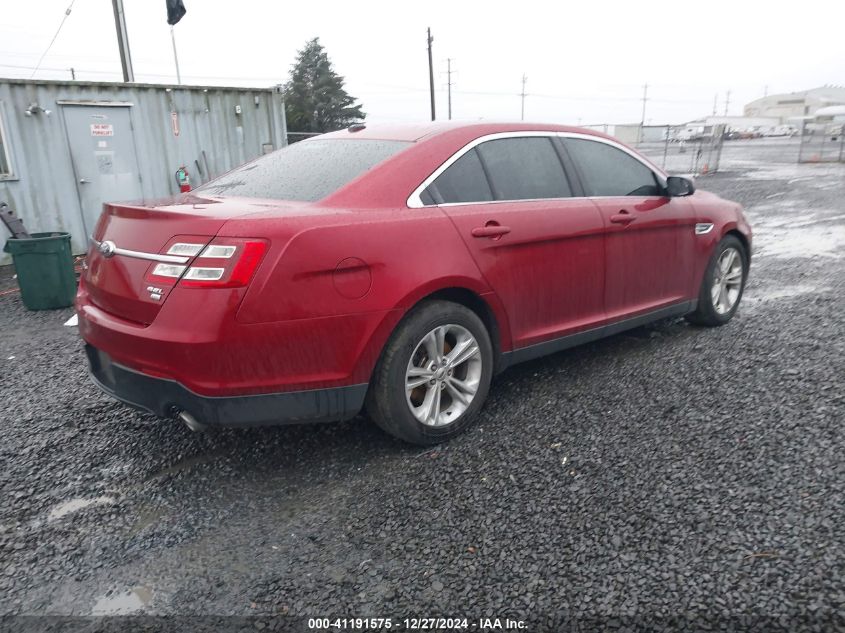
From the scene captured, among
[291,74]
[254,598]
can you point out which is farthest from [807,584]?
[291,74]

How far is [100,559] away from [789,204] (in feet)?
48.8

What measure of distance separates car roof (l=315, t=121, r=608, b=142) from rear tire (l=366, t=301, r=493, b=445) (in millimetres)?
1014

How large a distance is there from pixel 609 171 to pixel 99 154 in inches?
346

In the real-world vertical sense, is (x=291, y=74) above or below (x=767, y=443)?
above

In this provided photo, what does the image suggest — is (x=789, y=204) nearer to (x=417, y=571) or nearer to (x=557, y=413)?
(x=557, y=413)

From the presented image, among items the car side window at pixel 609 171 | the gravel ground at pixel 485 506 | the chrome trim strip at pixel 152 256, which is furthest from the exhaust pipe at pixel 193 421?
the car side window at pixel 609 171

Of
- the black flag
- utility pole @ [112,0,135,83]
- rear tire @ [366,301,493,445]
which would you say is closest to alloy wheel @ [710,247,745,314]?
rear tire @ [366,301,493,445]

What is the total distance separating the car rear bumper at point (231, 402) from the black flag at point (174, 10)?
11.0 meters

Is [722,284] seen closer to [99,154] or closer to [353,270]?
[353,270]

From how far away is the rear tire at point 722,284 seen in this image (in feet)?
16.8

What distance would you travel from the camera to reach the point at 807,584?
2.28 m

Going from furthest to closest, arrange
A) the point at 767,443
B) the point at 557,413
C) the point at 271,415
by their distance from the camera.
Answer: the point at 557,413 < the point at 767,443 < the point at 271,415

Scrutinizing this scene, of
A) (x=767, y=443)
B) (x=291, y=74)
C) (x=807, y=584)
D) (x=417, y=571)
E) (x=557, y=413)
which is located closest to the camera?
(x=807, y=584)

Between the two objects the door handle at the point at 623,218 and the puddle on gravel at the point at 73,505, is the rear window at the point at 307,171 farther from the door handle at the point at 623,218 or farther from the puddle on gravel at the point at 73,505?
the puddle on gravel at the point at 73,505
